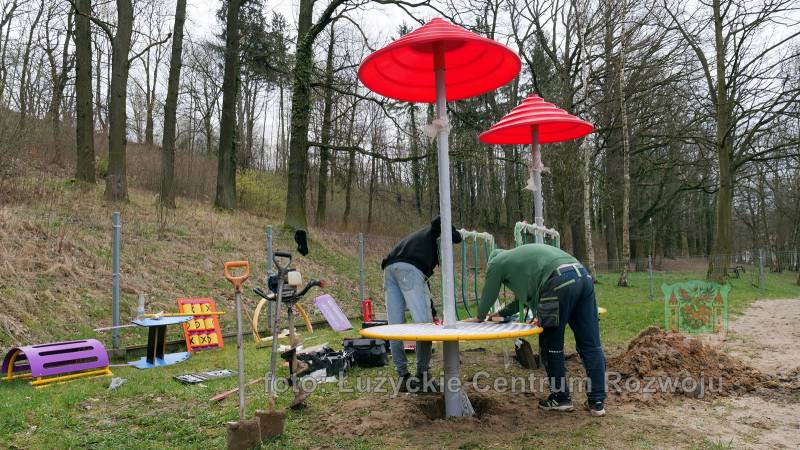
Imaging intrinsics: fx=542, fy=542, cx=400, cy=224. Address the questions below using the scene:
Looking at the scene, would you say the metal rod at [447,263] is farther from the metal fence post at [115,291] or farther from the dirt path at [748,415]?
the metal fence post at [115,291]

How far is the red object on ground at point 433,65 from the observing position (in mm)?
4160

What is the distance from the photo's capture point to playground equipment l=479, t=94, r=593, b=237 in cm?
628

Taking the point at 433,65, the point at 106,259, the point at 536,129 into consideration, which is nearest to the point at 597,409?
the point at 433,65

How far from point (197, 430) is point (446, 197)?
8.52 ft

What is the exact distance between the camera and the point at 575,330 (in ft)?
14.4

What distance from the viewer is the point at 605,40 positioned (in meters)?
19.6

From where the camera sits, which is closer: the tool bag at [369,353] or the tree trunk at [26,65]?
the tool bag at [369,353]

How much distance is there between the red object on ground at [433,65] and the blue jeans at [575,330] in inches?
74.0

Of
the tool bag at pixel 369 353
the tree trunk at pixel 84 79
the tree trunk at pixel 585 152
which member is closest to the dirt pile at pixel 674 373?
the tool bag at pixel 369 353

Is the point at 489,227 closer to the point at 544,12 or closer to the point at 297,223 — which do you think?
the point at 544,12

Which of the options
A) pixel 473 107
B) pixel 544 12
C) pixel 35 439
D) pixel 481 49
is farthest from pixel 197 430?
A: pixel 473 107

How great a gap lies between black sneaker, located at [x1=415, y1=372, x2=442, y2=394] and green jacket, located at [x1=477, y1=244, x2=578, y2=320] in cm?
104

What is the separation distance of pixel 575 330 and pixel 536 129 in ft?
10.3

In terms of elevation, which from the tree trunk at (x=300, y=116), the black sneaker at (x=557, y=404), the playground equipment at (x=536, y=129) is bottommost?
the black sneaker at (x=557, y=404)
